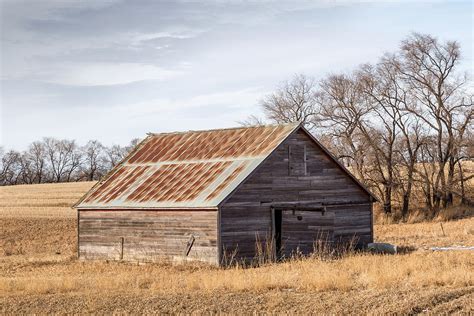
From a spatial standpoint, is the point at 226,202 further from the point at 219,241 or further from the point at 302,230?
the point at 302,230

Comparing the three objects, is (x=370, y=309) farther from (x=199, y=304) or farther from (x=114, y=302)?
(x=114, y=302)

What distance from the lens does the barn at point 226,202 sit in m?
25.9

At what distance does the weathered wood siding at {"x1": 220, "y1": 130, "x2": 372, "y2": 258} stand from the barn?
0.03 m

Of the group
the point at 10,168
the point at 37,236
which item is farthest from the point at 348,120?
the point at 10,168

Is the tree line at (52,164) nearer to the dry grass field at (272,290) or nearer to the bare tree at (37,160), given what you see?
the bare tree at (37,160)

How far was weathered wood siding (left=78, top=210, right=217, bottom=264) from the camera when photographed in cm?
2571

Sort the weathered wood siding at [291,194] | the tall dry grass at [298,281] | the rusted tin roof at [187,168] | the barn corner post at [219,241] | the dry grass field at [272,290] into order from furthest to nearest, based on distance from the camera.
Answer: the rusted tin roof at [187,168] → the weathered wood siding at [291,194] → the barn corner post at [219,241] → the tall dry grass at [298,281] → the dry grass field at [272,290]

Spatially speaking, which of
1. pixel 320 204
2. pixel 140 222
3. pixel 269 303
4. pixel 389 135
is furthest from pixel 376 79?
pixel 269 303

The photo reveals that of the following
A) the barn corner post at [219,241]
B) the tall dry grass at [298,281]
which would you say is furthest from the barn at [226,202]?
the tall dry grass at [298,281]

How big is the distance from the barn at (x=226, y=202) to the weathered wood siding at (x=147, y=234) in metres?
0.03

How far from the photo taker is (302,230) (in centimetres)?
2791

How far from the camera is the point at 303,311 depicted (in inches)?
562

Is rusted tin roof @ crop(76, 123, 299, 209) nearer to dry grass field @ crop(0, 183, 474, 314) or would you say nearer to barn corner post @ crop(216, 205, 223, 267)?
barn corner post @ crop(216, 205, 223, 267)

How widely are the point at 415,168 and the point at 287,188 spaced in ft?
76.0
